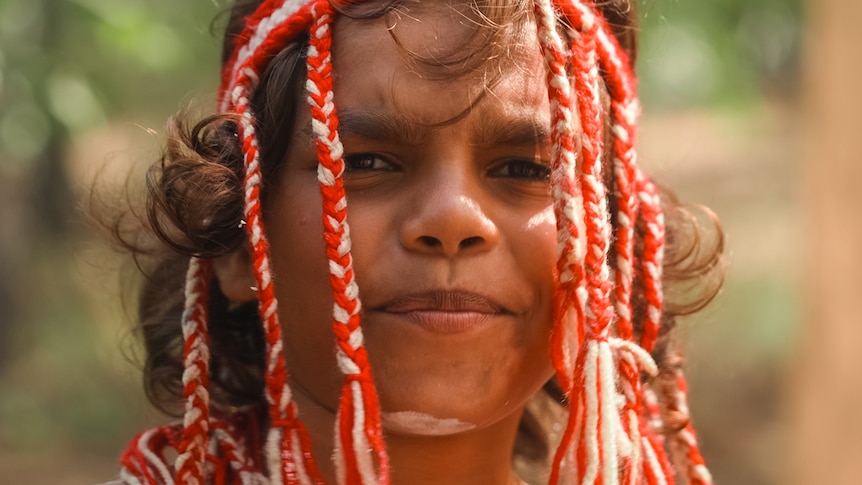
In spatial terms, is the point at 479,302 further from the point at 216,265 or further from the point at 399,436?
the point at 216,265

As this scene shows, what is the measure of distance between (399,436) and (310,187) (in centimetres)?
49

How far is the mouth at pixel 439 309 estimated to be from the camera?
1706 millimetres

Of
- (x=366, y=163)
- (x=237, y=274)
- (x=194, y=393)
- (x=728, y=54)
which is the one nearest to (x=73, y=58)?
(x=237, y=274)

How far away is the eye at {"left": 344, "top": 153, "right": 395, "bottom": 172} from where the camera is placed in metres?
1.77

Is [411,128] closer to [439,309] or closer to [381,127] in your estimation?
[381,127]

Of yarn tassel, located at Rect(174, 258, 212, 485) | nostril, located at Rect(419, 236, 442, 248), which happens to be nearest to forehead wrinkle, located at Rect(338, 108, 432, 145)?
nostril, located at Rect(419, 236, 442, 248)

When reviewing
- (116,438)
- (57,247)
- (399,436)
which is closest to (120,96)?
(57,247)

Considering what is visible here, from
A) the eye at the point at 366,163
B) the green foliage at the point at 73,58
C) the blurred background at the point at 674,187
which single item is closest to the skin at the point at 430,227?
the eye at the point at 366,163

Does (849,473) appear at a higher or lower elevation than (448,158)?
lower

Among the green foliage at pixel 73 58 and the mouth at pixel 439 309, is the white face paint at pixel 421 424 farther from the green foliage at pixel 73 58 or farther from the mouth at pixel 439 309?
the green foliage at pixel 73 58

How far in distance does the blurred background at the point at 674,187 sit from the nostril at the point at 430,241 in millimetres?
643

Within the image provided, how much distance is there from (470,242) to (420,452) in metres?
0.45

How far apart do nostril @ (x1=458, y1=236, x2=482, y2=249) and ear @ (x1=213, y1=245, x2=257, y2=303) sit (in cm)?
47

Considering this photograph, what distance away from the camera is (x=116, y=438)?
661cm
